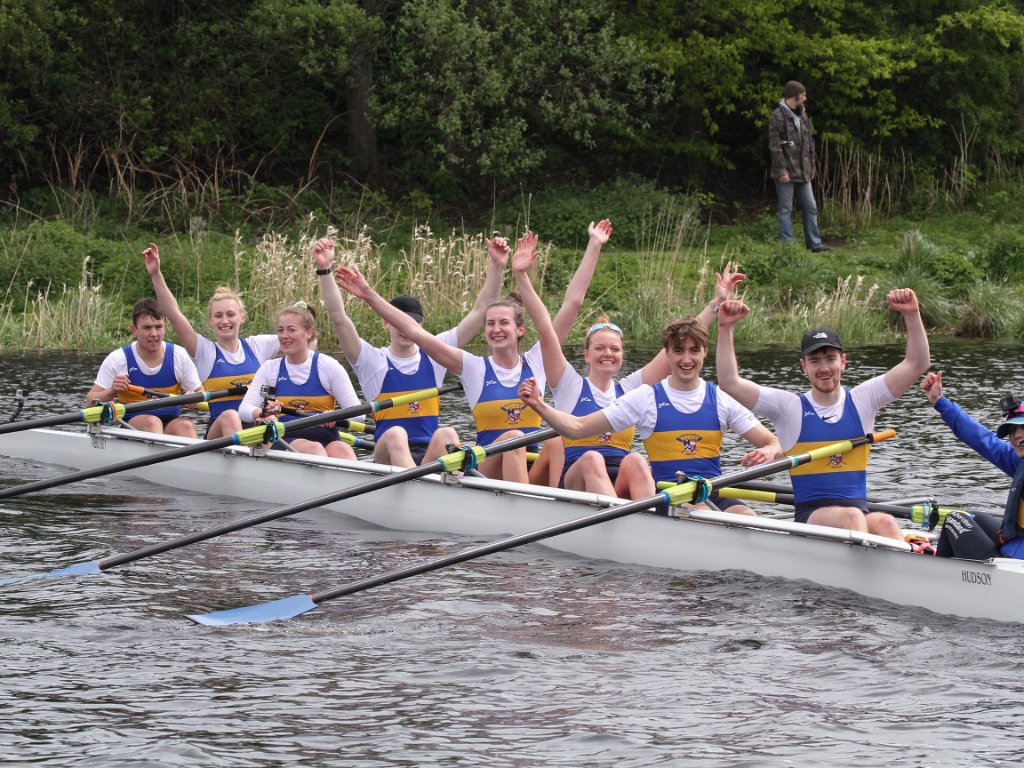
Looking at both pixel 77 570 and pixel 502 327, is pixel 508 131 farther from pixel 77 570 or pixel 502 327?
pixel 77 570

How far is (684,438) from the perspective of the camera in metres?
8.17

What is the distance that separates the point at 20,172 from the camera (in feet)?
78.6

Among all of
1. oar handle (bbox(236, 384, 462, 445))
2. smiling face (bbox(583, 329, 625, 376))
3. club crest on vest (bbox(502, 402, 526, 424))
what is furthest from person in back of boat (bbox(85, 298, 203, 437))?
smiling face (bbox(583, 329, 625, 376))

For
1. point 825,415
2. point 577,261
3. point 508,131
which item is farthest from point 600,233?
point 508,131

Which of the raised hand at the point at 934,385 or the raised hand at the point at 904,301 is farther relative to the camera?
the raised hand at the point at 934,385

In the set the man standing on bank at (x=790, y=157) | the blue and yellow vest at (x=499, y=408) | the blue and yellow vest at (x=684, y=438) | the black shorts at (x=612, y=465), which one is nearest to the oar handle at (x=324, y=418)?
the blue and yellow vest at (x=499, y=408)

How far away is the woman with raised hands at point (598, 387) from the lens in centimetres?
816

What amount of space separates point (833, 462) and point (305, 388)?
13.3 ft

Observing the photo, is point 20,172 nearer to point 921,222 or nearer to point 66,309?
point 66,309

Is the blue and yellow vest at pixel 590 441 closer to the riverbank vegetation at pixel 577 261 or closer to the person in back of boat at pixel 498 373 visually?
the person in back of boat at pixel 498 373

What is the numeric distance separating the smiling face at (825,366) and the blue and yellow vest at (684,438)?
2.47 feet

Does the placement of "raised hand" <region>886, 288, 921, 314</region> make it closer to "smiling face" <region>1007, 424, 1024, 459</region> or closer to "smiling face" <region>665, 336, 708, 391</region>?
"smiling face" <region>1007, 424, 1024, 459</region>

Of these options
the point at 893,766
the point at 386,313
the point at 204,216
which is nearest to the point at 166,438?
the point at 386,313

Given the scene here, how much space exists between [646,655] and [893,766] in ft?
4.90
